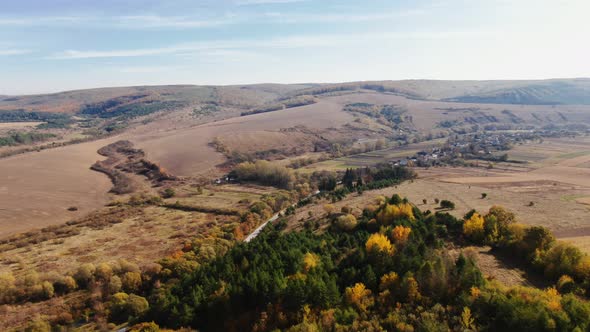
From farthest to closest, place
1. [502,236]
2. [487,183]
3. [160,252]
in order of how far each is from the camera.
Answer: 1. [487,183]
2. [160,252]
3. [502,236]

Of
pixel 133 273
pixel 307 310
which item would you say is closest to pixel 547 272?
pixel 307 310

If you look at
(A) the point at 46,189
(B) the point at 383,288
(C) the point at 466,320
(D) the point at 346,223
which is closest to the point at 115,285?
(D) the point at 346,223

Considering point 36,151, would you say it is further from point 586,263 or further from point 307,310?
point 586,263

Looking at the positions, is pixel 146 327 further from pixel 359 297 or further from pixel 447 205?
pixel 447 205

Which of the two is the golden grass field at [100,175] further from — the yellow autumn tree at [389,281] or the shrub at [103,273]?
the yellow autumn tree at [389,281]

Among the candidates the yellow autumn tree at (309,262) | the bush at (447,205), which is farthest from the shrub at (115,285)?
the bush at (447,205)

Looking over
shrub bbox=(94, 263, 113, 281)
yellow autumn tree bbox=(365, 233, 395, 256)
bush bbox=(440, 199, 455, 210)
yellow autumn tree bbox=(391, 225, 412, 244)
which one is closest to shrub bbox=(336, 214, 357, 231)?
yellow autumn tree bbox=(391, 225, 412, 244)
